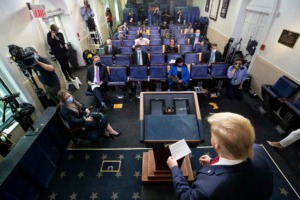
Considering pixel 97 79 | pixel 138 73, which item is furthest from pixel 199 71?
pixel 97 79

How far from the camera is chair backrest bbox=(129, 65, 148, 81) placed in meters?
4.50

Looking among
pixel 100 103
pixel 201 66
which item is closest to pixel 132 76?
pixel 100 103

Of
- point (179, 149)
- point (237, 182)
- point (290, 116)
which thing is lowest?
point (290, 116)

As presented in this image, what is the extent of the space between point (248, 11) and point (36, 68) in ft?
23.8

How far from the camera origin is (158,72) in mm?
4523

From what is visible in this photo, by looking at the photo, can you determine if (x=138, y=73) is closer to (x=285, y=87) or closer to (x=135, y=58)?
(x=135, y=58)

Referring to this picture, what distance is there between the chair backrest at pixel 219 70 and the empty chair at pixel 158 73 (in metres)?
1.38

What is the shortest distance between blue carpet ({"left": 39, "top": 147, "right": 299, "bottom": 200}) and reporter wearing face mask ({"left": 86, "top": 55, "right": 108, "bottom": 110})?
1.42 m

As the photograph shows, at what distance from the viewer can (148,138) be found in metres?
1.53

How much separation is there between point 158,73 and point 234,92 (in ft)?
7.55

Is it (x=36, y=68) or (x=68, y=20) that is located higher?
(x=68, y=20)

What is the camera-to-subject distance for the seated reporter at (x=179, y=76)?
4098 mm

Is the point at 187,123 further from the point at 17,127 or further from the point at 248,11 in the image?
the point at 248,11

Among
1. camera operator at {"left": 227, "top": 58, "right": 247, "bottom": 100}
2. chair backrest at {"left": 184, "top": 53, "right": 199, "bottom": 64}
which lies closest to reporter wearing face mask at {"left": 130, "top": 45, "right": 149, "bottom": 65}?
chair backrest at {"left": 184, "top": 53, "right": 199, "bottom": 64}
